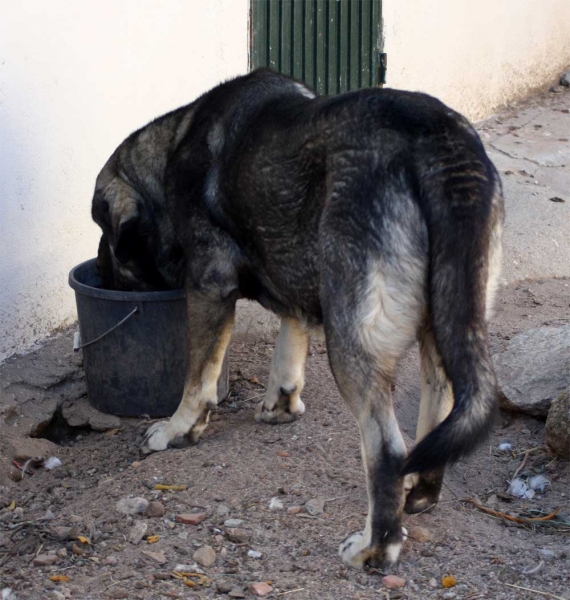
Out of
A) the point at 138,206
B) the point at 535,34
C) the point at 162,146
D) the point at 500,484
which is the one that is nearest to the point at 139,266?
the point at 138,206

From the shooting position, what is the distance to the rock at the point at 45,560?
3.34 metres

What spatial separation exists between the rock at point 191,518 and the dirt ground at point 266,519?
0.06 ft

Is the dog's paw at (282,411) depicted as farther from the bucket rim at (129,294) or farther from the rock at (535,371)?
the rock at (535,371)

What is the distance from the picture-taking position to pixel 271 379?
451 cm

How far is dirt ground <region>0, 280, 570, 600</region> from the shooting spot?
3230 millimetres

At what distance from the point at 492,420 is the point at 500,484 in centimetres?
122

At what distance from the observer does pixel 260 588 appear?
125 inches

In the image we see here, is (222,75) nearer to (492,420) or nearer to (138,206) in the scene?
(138,206)

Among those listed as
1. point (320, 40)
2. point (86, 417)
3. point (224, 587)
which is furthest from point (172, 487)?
point (320, 40)

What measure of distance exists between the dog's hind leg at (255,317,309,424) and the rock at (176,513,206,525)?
0.92m

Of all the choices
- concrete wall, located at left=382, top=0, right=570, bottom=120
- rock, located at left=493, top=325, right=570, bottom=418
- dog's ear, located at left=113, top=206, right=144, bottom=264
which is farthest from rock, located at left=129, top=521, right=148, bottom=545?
concrete wall, located at left=382, top=0, right=570, bottom=120

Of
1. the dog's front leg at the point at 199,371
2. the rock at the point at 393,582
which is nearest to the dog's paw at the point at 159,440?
the dog's front leg at the point at 199,371

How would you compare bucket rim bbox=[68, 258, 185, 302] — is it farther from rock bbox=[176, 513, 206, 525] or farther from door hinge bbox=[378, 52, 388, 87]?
door hinge bbox=[378, 52, 388, 87]

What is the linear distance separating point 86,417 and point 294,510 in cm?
146
